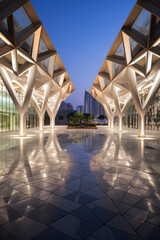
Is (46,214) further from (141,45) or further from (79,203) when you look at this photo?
(141,45)

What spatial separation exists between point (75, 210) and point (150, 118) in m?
35.0

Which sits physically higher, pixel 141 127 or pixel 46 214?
pixel 141 127

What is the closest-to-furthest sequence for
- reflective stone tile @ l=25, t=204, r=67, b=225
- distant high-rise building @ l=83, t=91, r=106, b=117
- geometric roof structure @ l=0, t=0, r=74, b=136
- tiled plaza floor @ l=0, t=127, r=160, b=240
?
tiled plaza floor @ l=0, t=127, r=160, b=240
reflective stone tile @ l=25, t=204, r=67, b=225
geometric roof structure @ l=0, t=0, r=74, b=136
distant high-rise building @ l=83, t=91, r=106, b=117

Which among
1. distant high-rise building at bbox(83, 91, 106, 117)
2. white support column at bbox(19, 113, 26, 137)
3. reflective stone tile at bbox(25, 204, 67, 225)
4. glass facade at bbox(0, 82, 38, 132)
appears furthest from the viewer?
distant high-rise building at bbox(83, 91, 106, 117)

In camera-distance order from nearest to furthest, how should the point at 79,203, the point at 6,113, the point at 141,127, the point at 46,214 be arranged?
the point at 46,214 → the point at 79,203 → the point at 141,127 → the point at 6,113

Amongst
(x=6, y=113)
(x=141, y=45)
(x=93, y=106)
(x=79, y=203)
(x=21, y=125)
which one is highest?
(x=93, y=106)

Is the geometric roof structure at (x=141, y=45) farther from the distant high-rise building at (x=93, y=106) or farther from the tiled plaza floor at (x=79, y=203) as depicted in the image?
the distant high-rise building at (x=93, y=106)

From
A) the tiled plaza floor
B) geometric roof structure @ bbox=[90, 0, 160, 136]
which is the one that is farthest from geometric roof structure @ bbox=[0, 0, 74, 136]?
the tiled plaza floor

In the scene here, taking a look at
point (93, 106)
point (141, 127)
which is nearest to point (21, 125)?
point (141, 127)

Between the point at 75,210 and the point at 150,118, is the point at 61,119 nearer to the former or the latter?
the point at 150,118

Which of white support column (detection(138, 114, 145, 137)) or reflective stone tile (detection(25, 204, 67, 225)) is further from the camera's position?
white support column (detection(138, 114, 145, 137))

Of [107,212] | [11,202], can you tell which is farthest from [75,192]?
[11,202]

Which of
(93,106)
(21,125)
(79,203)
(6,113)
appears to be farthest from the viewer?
(93,106)

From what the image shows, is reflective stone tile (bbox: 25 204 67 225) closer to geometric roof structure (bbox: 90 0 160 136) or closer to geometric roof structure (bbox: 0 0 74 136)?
geometric roof structure (bbox: 0 0 74 136)
